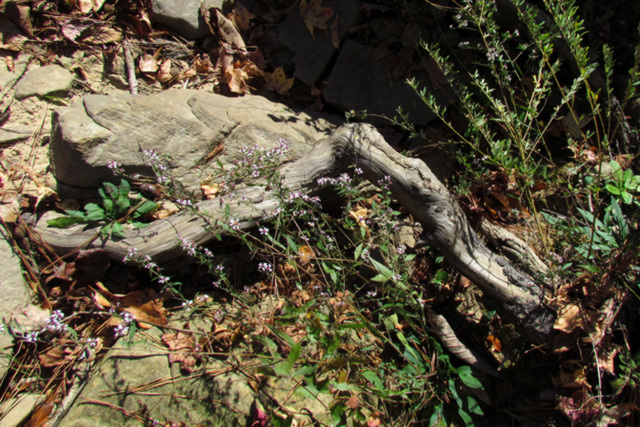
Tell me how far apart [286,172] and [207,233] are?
27.5 inches

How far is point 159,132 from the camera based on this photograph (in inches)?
135

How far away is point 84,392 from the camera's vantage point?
290cm

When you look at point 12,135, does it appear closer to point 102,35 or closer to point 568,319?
point 102,35

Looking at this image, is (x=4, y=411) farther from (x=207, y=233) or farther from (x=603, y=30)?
(x=603, y=30)

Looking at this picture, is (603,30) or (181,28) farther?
(181,28)

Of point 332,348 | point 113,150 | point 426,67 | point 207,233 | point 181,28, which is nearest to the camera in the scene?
point 332,348

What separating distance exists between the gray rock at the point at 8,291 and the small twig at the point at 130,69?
157 centimetres

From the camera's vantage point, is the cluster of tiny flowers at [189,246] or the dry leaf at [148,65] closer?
the cluster of tiny flowers at [189,246]

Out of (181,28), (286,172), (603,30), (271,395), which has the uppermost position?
(603,30)

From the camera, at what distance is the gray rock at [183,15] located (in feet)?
13.6

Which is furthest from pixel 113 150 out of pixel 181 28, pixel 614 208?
pixel 614 208

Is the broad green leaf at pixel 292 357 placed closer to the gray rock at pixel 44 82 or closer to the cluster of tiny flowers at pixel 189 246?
the cluster of tiny flowers at pixel 189 246

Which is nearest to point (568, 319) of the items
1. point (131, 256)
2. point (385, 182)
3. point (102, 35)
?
point (385, 182)

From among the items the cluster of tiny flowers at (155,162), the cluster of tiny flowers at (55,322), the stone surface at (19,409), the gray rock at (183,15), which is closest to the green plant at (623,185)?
the cluster of tiny flowers at (155,162)
